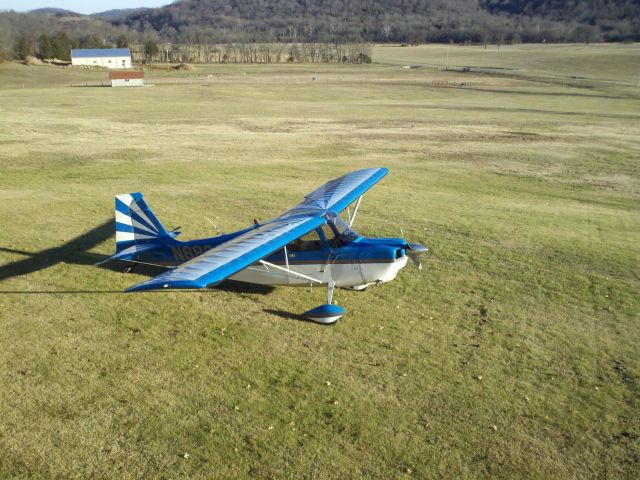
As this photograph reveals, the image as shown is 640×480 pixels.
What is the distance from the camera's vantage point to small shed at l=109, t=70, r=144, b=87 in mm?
74750

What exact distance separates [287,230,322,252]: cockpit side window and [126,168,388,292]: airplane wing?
33 centimetres

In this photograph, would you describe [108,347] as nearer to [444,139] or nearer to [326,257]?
[326,257]

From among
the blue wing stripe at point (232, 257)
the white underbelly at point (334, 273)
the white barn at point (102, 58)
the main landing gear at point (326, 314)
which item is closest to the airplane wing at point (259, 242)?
the blue wing stripe at point (232, 257)

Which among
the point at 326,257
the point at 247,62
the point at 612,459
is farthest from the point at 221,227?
the point at 247,62

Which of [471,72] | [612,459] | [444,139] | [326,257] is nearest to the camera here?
[612,459]

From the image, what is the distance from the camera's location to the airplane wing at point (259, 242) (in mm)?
8398

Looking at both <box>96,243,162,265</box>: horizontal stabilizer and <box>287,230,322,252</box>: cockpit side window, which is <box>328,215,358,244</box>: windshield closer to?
<box>287,230,322,252</box>: cockpit side window

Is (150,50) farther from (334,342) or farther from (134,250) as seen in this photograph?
(334,342)

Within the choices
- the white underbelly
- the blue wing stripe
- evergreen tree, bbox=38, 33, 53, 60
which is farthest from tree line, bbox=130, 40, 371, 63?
the blue wing stripe

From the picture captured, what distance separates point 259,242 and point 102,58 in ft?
395

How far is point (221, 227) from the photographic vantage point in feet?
56.4

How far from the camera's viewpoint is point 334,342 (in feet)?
35.0

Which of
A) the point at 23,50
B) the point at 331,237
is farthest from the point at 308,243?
the point at 23,50

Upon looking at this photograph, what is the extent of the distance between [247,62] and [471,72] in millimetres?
62766
